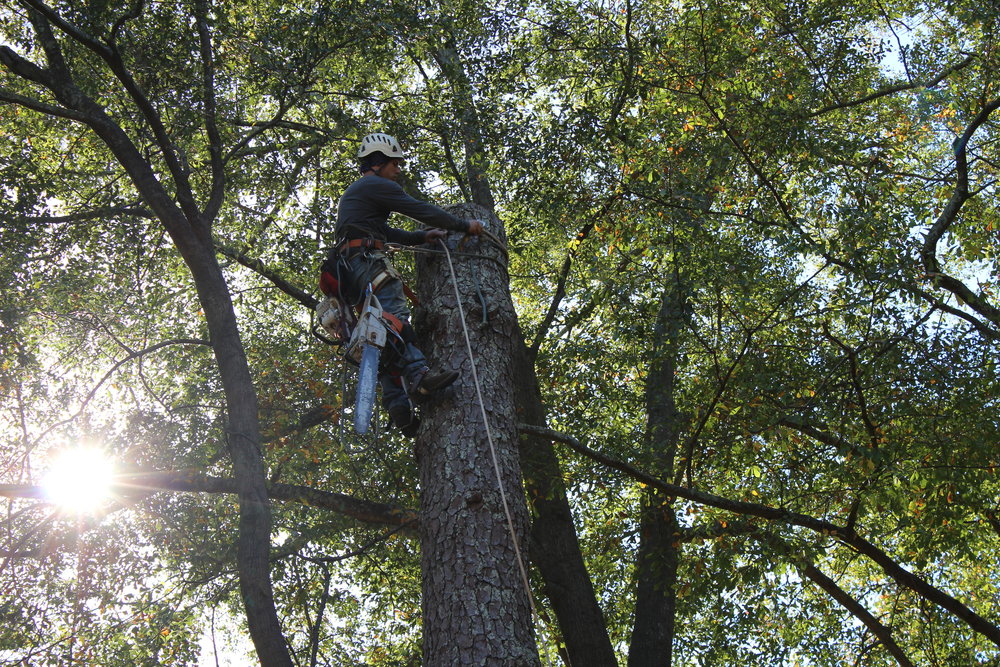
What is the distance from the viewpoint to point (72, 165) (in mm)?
9602

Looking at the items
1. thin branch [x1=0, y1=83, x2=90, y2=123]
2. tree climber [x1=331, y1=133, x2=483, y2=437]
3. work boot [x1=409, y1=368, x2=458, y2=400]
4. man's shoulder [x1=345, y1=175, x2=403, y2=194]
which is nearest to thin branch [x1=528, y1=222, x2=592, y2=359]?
tree climber [x1=331, y1=133, x2=483, y2=437]

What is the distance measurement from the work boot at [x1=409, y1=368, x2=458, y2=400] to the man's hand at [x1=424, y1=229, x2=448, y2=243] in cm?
97

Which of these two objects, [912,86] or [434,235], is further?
[912,86]

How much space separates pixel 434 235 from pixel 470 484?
1.65 m

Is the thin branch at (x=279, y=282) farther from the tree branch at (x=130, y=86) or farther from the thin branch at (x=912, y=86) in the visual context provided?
the thin branch at (x=912, y=86)

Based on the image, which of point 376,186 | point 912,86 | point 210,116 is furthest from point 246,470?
point 912,86

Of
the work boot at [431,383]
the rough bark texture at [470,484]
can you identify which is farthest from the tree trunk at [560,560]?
the work boot at [431,383]

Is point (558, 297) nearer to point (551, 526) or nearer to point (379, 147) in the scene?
point (551, 526)

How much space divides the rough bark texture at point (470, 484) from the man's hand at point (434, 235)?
0.08 meters

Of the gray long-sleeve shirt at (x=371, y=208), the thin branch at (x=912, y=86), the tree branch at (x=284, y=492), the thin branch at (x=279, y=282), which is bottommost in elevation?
the tree branch at (x=284, y=492)

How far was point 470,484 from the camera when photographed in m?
3.82

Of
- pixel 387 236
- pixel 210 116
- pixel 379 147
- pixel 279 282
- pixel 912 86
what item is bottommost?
pixel 387 236

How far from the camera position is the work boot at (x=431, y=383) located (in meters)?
4.12

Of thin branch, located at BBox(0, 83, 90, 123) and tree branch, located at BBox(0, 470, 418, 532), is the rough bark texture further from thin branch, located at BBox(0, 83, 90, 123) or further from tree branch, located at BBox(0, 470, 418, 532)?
thin branch, located at BBox(0, 83, 90, 123)
